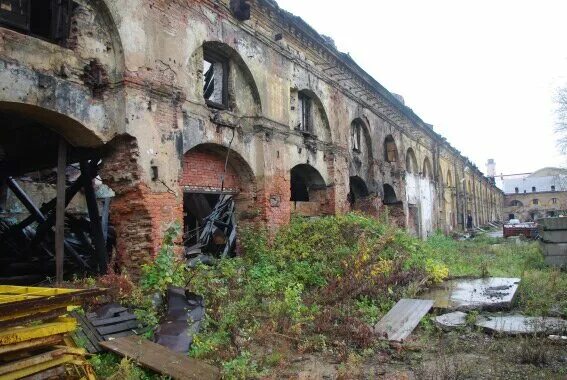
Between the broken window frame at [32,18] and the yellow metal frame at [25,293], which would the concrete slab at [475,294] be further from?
the broken window frame at [32,18]

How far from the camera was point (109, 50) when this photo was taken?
7074 mm

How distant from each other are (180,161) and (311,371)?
4728mm

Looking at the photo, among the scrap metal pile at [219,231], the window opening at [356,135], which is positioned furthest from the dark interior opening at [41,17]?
the window opening at [356,135]

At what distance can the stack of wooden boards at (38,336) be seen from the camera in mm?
3422

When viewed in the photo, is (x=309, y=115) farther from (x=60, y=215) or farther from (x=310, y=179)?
(x=60, y=215)

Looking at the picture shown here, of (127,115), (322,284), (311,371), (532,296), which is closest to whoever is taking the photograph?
(311,371)

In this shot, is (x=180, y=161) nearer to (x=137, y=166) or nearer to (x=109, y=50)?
(x=137, y=166)

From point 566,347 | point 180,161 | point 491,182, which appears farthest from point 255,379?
point 491,182

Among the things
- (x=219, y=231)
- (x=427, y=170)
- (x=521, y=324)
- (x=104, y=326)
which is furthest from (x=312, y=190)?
(x=427, y=170)

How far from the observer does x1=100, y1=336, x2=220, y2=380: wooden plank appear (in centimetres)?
441

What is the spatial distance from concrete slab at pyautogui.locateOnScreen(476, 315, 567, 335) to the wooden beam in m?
6.57

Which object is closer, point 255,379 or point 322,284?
point 255,379

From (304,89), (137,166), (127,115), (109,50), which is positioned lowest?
(137,166)

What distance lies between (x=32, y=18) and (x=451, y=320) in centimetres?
837
